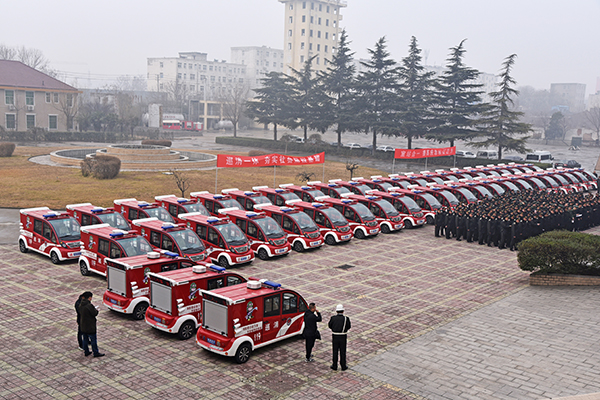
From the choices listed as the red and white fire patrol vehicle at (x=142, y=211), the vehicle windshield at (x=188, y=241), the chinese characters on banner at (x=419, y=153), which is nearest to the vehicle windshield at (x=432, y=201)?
the chinese characters on banner at (x=419, y=153)

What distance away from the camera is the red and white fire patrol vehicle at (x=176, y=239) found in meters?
17.0

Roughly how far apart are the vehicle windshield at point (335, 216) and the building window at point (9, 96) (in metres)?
54.9

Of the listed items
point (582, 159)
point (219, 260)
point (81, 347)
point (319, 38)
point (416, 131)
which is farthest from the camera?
point (319, 38)

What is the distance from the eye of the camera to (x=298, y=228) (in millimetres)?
20391

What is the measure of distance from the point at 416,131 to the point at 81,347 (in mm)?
44909

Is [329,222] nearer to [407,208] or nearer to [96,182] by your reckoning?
[407,208]

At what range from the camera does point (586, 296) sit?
15.5 metres

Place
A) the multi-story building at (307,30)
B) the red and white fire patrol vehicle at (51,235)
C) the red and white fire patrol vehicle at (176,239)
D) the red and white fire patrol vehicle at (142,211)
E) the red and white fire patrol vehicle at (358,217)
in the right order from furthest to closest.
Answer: the multi-story building at (307,30) < the red and white fire patrol vehicle at (358,217) < the red and white fire patrol vehicle at (142,211) < the red and white fire patrol vehicle at (51,235) < the red and white fire patrol vehicle at (176,239)

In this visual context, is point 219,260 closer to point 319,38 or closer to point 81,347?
point 81,347

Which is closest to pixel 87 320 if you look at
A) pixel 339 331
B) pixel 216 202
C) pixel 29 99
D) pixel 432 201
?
pixel 339 331

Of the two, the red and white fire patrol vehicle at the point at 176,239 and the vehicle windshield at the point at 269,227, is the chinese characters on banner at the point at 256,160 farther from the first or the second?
the red and white fire patrol vehicle at the point at 176,239

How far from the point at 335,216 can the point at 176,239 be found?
7.02 meters

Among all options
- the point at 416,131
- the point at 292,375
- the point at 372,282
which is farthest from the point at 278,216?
the point at 416,131

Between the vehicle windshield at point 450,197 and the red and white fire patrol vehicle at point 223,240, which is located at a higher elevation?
the vehicle windshield at point 450,197
